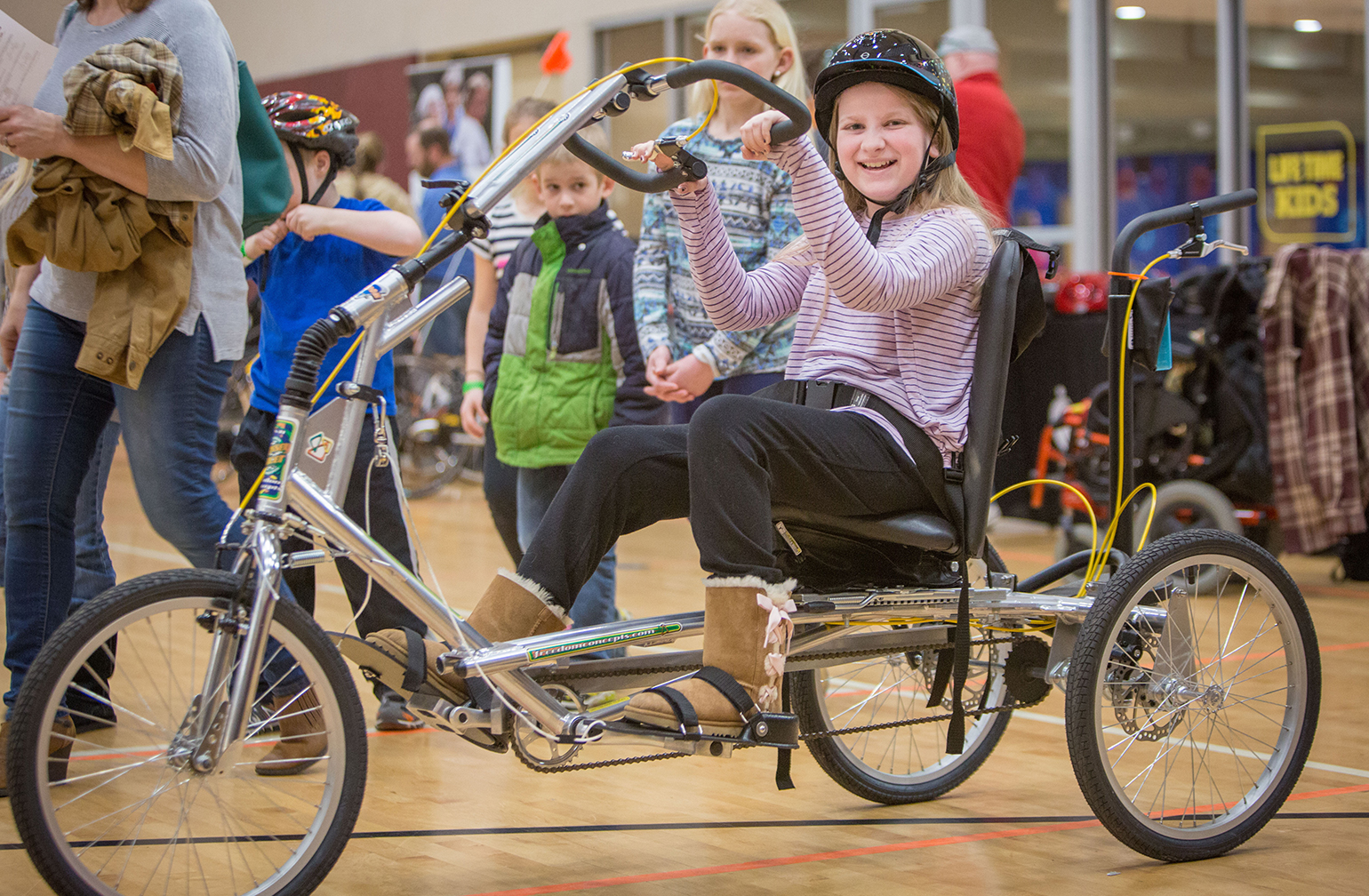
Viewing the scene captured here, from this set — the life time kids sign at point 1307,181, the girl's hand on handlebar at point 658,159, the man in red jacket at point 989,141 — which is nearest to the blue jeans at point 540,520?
the girl's hand on handlebar at point 658,159

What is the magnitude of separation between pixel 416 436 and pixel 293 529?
6.07 metres

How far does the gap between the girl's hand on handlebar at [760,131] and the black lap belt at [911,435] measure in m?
0.38

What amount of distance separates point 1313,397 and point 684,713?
3527 mm

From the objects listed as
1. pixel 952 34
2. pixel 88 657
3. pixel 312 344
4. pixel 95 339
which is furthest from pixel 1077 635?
pixel 952 34

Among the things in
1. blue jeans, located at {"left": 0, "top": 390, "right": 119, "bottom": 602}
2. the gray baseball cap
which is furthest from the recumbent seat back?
the gray baseball cap

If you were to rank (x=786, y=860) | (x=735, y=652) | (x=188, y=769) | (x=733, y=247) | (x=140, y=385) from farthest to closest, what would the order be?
(x=733, y=247), (x=140, y=385), (x=786, y=860), (x=735, y=652), (x=188, y=769)

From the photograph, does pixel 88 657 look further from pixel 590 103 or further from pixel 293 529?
pixel 590 103

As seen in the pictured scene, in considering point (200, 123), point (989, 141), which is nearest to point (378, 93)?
point (989, 141)

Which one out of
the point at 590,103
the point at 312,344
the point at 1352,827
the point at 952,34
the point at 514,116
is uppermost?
the point at 952,34

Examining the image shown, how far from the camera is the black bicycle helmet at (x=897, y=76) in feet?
7.35

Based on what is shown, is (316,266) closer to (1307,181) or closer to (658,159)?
(658,159)

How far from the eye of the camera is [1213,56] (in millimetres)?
7598

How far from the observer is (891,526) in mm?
2143

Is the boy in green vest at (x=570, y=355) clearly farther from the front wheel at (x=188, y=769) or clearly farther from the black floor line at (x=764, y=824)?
the front wheel at (x=188, y=769)
